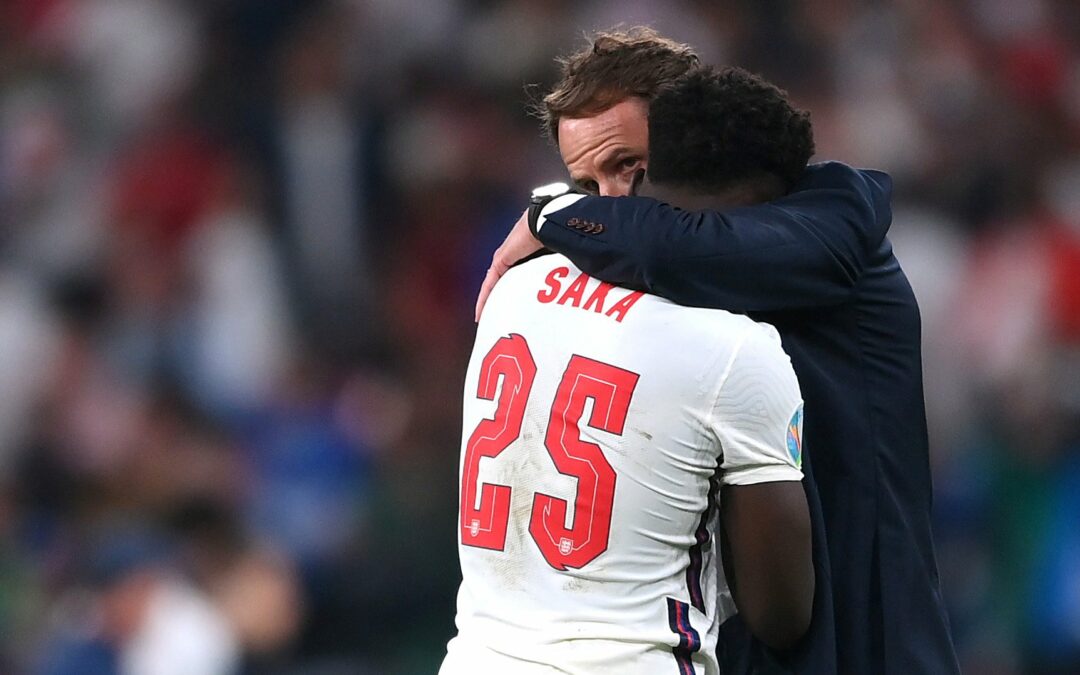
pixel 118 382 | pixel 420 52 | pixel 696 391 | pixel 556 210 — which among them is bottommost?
pixel 118 382

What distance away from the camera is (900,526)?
Result: 7.47ft

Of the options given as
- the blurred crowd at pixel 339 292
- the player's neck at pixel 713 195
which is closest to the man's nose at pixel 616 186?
the player's neck at pixel 713 195

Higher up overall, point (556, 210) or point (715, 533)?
point (556, 210)

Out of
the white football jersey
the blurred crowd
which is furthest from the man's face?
the blurred crowd

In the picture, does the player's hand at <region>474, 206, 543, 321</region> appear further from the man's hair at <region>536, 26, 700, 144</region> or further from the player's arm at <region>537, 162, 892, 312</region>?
the man's hair at <region>536, 26, 700, 144</region>

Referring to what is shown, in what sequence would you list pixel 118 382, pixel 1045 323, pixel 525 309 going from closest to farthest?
pixel 525 309, pixel 118 382, pixel 1045 323

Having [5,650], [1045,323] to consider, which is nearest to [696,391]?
[5,650]

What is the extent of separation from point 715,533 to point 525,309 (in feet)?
1.38

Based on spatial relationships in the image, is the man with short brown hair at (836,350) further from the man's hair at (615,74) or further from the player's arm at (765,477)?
the man's hair at (615,74)

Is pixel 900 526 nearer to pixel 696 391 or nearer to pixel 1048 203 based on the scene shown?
pixel 696 391

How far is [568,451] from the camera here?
7.09ft

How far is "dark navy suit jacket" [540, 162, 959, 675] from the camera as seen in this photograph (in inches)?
85.3

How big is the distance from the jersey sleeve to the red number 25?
0.43 ft

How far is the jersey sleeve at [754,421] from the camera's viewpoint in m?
2.11
